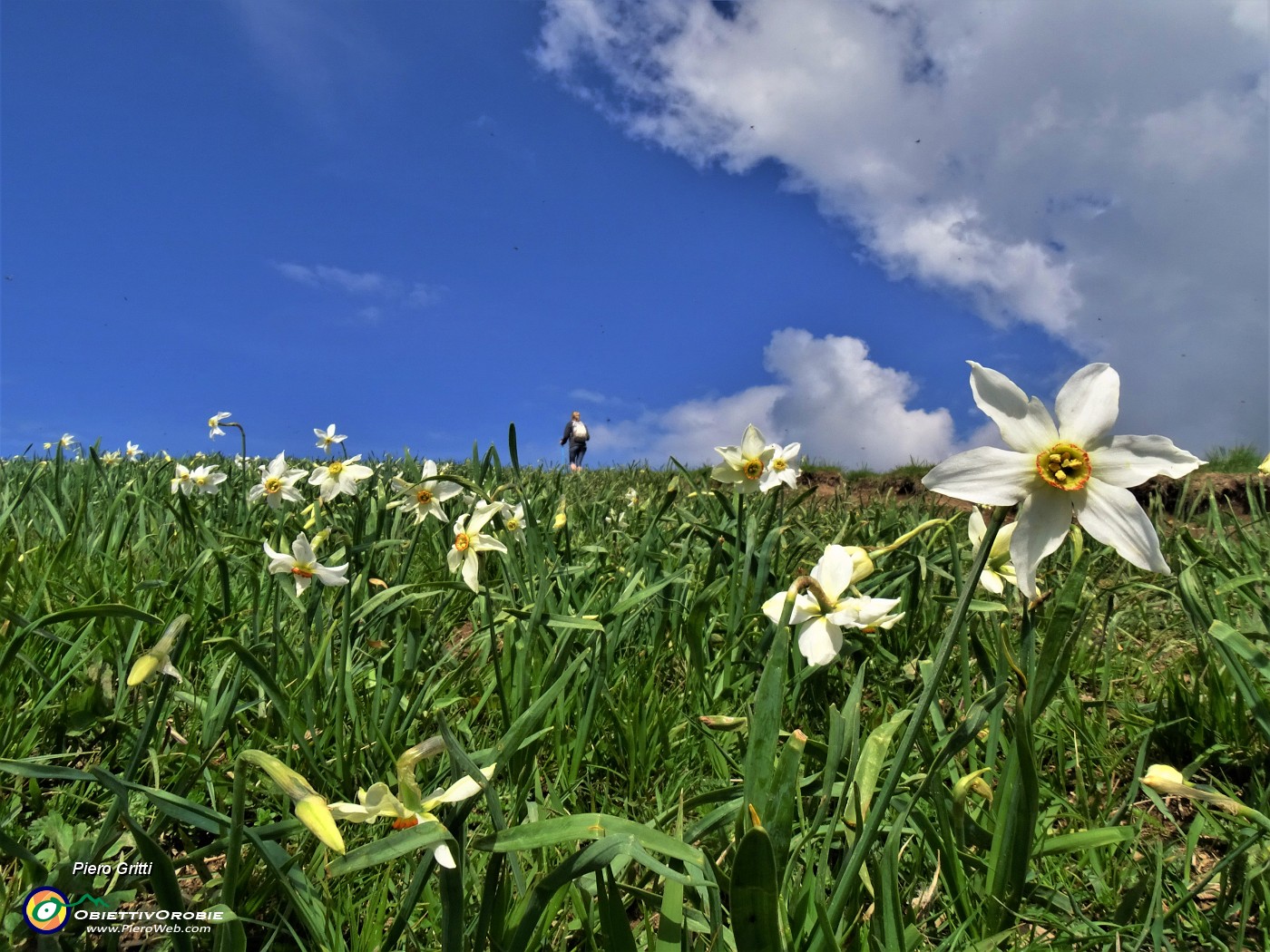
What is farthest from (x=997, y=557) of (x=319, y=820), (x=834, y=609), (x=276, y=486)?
(x=276, y=486)

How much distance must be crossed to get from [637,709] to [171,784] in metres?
1.21

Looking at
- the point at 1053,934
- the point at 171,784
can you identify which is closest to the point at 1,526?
the point at 171,784

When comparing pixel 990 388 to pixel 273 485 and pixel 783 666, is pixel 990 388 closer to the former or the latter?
pixel 783 666

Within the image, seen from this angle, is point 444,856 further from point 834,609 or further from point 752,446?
point 752,446

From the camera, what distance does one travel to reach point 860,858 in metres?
1.10

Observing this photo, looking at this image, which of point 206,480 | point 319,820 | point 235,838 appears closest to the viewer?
point 319,820

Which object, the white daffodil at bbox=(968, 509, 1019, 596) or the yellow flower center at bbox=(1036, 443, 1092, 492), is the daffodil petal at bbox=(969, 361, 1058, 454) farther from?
the white daffodil at bbox=(968, 509, 1019, 596)


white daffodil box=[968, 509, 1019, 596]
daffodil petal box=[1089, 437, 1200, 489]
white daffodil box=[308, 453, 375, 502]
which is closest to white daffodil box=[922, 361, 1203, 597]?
daffodil petal box=[1089, 437, 1200, 489]

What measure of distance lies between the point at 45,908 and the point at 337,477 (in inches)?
93.5

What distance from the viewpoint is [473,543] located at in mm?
2285

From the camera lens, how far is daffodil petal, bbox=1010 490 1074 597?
1135 mm

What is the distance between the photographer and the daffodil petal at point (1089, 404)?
1142mm

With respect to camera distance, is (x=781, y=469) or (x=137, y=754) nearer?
(x=137, y=754)

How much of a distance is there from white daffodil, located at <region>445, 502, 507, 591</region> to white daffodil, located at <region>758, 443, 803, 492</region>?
103cm
